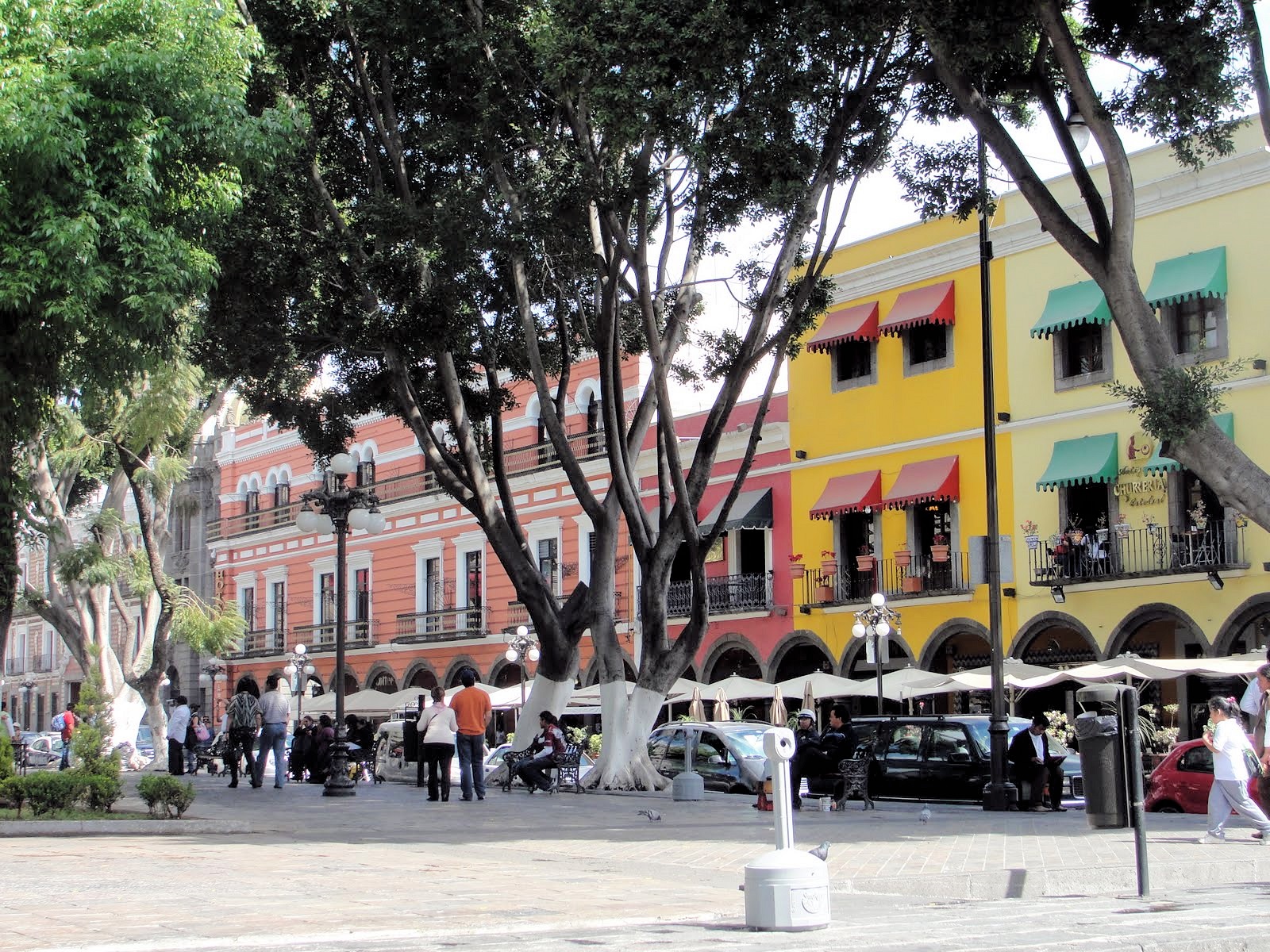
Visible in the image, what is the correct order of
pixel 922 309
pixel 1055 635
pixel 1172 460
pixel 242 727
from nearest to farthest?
pixel 242 727
pixel 1172 460
pixel 1055 635
pixel 922 309

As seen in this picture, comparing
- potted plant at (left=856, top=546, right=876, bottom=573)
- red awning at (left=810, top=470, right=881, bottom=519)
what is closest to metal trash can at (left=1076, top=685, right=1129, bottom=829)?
red awning at (left=810, top=470, right=881, bottom=519)

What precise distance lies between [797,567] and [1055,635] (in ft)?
19.7

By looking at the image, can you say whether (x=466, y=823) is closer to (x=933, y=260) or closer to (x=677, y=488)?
(x=677, y=488)

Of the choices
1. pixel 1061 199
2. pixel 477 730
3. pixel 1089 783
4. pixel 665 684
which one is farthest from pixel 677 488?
pixel 1061 199

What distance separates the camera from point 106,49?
53.0 feet

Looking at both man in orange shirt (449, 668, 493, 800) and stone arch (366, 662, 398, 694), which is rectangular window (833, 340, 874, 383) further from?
stone arch (366, 662, 398, 694)

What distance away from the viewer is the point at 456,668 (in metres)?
44.2

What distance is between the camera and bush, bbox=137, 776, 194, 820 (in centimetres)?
1574

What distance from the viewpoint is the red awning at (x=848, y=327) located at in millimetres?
33250

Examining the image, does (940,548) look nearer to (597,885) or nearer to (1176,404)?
(1176,404)

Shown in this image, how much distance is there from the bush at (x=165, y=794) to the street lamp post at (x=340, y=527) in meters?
5.03

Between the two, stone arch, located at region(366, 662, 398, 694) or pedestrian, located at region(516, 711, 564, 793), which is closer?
pedestrian, located at region(516, 711, 564, 793)

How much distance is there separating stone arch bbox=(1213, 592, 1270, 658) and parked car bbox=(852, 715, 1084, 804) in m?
4.70

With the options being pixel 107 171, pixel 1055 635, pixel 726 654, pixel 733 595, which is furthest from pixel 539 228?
pixel 726 654
